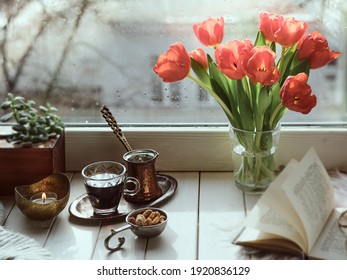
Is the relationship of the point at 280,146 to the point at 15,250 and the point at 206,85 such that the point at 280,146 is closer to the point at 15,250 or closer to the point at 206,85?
the point at 206,85

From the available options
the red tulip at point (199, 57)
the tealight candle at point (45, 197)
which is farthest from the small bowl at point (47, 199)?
the red tulip at point (199, 57)

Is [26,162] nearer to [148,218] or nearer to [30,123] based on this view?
[30,123]

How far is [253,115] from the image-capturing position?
4.06 ft

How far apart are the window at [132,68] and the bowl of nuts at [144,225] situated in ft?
0.84

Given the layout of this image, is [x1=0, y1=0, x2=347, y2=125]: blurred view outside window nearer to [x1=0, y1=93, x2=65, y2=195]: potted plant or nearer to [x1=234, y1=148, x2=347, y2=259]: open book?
[x1=0, y1=93, x2=65, y2=195]: potted plant

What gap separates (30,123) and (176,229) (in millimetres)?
376

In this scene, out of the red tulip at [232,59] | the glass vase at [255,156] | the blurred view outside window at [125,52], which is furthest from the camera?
the blurred view outside window at [125,52]

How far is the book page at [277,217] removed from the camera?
1.04 meters

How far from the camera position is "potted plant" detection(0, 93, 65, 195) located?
50.4 inches

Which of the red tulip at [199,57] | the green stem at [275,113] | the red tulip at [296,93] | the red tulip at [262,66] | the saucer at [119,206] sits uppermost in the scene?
the red tulip at [262,66]

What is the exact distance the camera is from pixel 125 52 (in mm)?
1411

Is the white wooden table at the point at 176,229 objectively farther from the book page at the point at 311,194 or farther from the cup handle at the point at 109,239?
the book page at the point at 311,194
